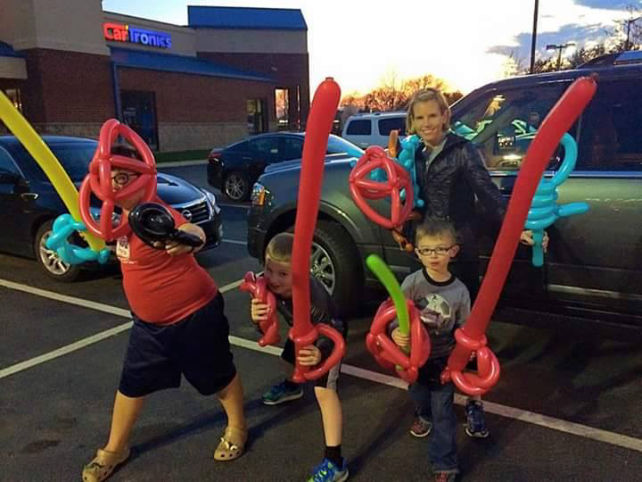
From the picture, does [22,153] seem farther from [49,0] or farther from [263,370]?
[49,0]

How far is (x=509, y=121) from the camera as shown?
391 centimetres

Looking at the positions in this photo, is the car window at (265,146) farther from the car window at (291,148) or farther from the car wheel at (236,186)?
the car wheel at (236,186)

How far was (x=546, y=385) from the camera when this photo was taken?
360cm

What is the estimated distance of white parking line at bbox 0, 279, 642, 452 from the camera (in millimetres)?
3018

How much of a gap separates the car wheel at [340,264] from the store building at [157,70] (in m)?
20.4

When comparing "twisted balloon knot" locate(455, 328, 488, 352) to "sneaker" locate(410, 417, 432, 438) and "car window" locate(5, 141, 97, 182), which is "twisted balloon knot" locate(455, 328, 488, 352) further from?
"car window" locate(5, 141, 97, 182)

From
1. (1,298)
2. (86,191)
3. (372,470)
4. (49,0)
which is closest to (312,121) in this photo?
(86,191)

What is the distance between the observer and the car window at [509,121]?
3850 mm

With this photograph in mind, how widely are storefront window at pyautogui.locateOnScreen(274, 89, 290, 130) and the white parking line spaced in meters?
35.0

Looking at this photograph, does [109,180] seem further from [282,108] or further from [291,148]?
[282,108]

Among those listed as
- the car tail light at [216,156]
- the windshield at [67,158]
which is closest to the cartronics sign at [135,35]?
the car tail light at [216,156]

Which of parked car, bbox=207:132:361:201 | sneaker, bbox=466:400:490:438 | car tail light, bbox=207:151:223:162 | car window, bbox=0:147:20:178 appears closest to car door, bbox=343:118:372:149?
parked car, bbox=207:132:361:201

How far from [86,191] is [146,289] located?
498 millimetres

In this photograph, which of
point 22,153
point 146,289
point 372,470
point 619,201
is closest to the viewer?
point 146,289
